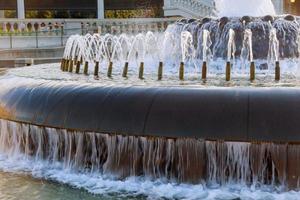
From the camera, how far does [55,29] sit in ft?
99.6

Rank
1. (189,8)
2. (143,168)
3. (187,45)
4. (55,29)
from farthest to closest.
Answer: (189,8) → (55,29) → (187,45) → (143,168)

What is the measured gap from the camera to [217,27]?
48.9ft

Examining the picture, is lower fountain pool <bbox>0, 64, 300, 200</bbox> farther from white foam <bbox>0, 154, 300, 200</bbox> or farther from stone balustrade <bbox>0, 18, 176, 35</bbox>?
stone balustrade <bbox>0, 18, 176, 35</bbox>

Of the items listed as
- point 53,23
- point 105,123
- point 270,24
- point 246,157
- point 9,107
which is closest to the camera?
point 246,157

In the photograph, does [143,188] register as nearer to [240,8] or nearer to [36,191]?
[36,191]

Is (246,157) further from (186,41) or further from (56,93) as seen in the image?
(186,41)

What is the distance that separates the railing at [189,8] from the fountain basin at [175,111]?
2613 centimetres

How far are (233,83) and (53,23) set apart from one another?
2359 centimetres

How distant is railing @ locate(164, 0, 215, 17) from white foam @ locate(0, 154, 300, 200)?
26.3m

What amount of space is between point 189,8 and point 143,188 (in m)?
28.7

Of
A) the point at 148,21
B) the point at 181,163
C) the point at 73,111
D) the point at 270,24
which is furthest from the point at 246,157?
the point at 148,21

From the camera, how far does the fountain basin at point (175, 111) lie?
7496mm

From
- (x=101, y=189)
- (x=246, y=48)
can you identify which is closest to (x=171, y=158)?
(x=101, y=189)

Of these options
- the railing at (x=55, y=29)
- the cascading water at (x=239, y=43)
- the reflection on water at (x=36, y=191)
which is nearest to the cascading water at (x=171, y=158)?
the reflection on water at (x=36, y=191)
